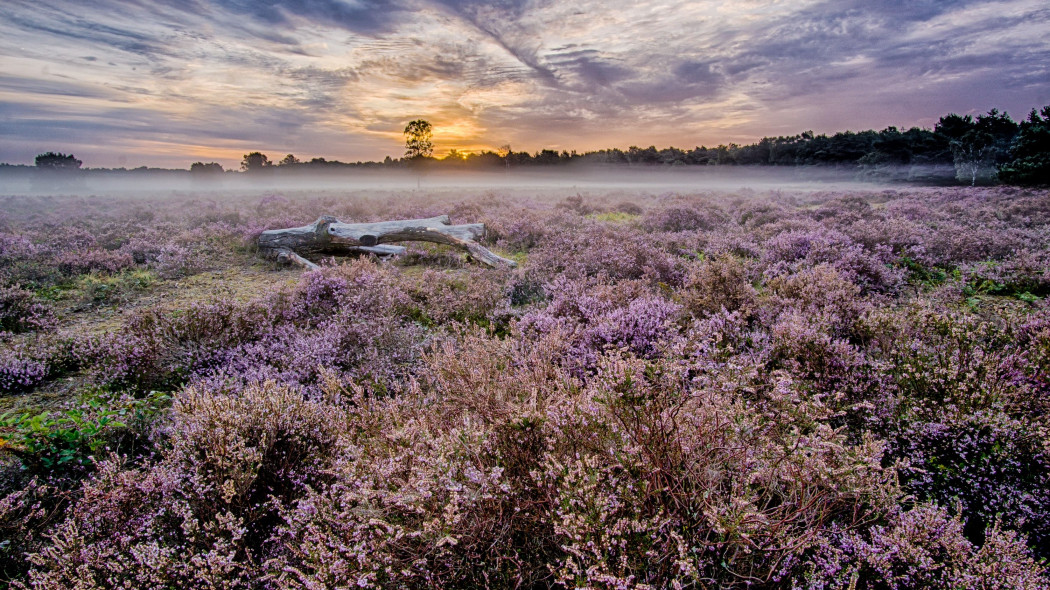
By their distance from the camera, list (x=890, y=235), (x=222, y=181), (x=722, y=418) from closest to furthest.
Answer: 1. (x=722, y=418)
2. (x=890, y=235)
3. (x=222, y=181)

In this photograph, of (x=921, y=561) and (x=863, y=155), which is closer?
(x=921, y=561)

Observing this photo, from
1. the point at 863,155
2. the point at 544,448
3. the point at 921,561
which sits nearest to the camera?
the point at 921,561

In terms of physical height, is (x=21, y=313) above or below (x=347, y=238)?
below

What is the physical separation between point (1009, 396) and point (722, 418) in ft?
7.34

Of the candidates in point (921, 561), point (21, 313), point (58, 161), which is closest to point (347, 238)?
point (21, 313)

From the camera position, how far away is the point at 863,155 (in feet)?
187

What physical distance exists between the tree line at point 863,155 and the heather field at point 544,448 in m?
31.3

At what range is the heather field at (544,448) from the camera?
191 cm

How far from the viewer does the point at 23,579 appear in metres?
2.32

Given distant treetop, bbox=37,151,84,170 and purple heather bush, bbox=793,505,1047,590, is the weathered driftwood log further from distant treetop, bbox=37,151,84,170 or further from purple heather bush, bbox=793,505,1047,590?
distant treetop, bbox=37,151,84,170

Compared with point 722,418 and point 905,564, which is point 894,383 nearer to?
point 905,564

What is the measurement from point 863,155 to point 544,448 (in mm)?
72972

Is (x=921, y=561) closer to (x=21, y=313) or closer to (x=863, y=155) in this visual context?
(x=21, y=313)

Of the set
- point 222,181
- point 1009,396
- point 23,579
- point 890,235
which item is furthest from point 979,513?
point 222,181
